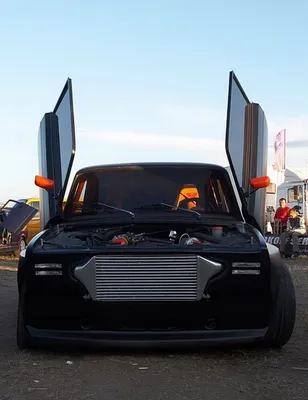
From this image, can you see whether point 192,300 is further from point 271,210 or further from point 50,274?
point 271,210

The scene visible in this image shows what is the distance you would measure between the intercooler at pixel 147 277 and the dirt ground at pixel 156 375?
0.50m

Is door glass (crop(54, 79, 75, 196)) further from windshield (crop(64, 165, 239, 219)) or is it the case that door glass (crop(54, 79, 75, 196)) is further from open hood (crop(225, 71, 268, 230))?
open hood (crop(225, 71, 268, 230))

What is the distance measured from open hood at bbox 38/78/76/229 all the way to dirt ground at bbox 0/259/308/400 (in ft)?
5.02

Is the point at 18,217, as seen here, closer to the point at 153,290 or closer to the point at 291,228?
the point at 291,228

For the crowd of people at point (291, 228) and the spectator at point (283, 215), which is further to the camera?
the spectator at point (283, 215)

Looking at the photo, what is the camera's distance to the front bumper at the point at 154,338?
4172 mm

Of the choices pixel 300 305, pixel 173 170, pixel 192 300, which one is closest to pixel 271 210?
pixel 300 305

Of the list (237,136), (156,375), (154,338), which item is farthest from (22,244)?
(156,375)

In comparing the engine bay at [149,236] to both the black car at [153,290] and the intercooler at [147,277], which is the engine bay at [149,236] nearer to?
the black car at [153,290]

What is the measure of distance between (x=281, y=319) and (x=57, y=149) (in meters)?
2.93

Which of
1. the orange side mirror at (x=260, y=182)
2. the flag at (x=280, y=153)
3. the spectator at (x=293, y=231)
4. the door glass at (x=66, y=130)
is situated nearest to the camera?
the orange side mirror at (x=260, y=182)

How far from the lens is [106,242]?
4473mm

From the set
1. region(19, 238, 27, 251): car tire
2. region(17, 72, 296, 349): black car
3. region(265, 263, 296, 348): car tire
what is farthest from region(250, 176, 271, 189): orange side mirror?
region(19, 238, 27, 251): car tire

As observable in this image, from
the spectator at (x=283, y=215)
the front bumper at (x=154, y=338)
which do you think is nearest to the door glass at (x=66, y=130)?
the front bumper at (x=154, y=338)
